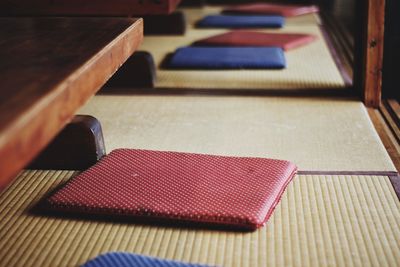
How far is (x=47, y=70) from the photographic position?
1.05 meters

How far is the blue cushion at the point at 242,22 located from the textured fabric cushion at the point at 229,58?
1.01m

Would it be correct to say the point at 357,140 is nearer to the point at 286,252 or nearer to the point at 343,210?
the point at 343,210

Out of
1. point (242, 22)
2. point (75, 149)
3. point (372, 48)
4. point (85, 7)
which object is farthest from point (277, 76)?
point (242, 22)

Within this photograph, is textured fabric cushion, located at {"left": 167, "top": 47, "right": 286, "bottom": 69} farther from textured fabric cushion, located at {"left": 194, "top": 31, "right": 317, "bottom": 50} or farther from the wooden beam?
the wooden beam

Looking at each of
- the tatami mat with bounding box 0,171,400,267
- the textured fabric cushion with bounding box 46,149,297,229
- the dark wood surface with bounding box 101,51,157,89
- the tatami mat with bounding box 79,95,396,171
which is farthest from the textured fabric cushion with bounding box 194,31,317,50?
the tatami mat with bounding box 0,171,400,267

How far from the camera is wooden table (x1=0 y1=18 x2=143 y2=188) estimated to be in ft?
2.61

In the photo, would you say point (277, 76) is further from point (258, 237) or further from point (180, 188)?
point (258, 237)

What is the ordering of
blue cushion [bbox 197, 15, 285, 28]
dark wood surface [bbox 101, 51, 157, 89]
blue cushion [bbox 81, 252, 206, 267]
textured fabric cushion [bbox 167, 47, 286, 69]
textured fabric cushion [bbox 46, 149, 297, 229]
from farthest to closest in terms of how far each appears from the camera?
blue cushion [bbox 197, 15, 285, 28] → textured fabric cushion [bbox 167, 47, 286, 69] → dark wood surface [bbox 101, 51, 157, 89] → textured fabric cushion [bbox 46, 149, 297, 229] → blue cushion [bbox 81, 252, 206, 267]

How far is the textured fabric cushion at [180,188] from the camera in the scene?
1396 millimetres

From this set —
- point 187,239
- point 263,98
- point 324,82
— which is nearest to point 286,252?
point 187,239

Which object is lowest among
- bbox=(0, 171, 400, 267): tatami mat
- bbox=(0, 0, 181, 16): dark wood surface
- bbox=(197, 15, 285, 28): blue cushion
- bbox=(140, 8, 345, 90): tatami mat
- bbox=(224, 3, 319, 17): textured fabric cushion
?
bbox=(224, 3, 319, 17): textured fabric cushion

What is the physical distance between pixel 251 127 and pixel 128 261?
3.51ft

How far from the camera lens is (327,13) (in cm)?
547

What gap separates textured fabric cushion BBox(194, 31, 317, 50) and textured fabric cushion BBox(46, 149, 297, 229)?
183 cm
